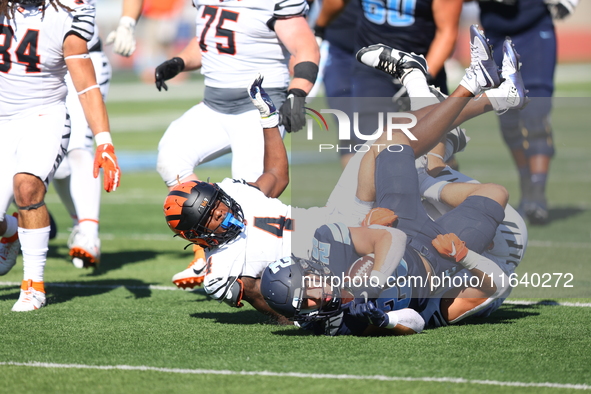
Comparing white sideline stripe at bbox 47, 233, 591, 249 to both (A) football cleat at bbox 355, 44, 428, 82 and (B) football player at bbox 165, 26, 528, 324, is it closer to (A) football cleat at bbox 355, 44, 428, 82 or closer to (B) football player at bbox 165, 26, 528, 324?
(A) football cleat at bbox 355, 44, 428, 82

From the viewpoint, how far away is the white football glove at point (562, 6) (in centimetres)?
764

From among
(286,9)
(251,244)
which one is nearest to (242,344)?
(251,244)

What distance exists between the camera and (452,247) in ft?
13.1

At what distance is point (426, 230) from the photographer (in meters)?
4.10

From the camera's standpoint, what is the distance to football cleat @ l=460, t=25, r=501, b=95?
4.38 metres

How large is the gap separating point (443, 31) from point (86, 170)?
286 centimetres

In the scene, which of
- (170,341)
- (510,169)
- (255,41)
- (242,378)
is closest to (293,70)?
(255,41)

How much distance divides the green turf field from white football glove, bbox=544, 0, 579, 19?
231 centimetres

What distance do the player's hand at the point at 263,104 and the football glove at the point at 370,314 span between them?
138 cm

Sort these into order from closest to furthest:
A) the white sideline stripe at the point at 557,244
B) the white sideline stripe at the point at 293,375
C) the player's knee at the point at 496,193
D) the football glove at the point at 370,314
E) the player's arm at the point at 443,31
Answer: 1. the white sideline stripe at the point at 293,375
2. the football glove at the point at 370,314
3. the player's knee at the point at 496,193
4. the player's arm at the point at 443,31
5. the white sideline stripe at the point at 557,244

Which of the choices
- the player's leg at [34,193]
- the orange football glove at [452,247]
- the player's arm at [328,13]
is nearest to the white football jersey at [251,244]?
the orange football glove at [452,247]

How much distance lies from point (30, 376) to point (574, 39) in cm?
3509

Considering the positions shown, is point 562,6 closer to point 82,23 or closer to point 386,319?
point 82,23

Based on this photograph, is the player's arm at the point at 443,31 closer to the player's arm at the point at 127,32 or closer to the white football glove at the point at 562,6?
the white football glove at the point at 562,6
